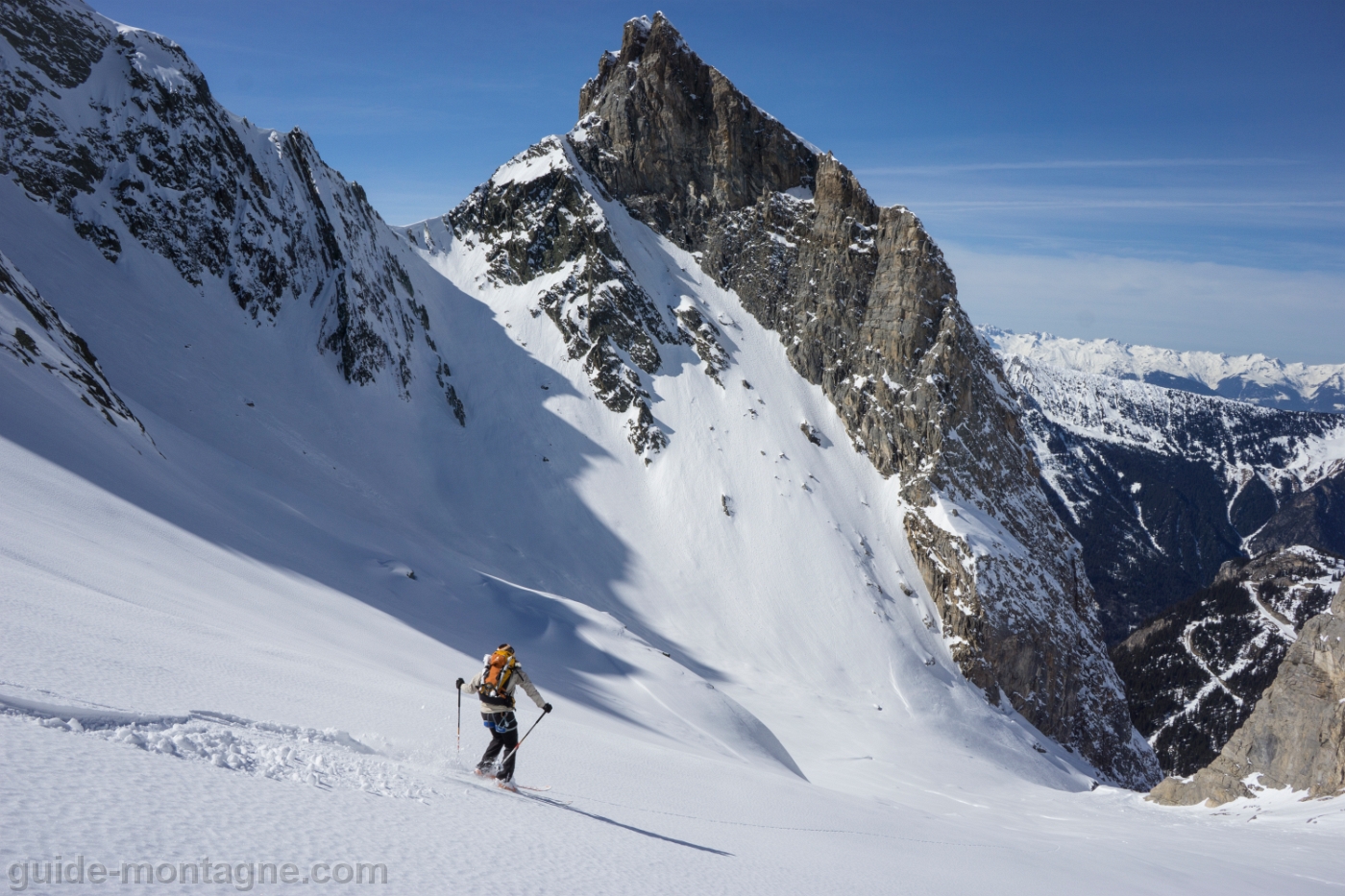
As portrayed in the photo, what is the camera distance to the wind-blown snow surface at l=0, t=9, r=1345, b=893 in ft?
17.8

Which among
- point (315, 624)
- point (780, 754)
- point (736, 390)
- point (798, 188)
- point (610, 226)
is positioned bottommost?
point (780, 754)

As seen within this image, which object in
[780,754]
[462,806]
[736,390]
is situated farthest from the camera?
[736,390]

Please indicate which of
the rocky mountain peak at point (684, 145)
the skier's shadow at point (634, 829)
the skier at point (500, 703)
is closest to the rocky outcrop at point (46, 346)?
the skier at point (500, 703)

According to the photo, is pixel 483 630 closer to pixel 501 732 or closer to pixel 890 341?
pixel 501 732

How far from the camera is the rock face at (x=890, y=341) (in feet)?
201

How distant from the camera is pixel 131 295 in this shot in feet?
126

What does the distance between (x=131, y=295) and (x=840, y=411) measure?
5325cm

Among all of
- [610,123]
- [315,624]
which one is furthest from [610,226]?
[315,624]

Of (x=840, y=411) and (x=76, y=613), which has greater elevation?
(x=840, y=411)

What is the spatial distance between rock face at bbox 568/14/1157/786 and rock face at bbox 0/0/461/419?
31.7 m

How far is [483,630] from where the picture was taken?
1041 inches

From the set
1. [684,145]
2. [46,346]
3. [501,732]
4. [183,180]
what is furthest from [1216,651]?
[46,346]

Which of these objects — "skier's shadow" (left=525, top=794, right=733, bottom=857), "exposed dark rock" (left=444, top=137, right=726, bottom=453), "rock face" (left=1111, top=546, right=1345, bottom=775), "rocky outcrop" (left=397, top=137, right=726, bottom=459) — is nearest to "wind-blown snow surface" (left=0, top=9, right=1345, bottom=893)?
"skier's shadow" (left=525, top=794, right=733, bottom=857)

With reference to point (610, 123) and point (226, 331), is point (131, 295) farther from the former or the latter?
point (610, 123)
